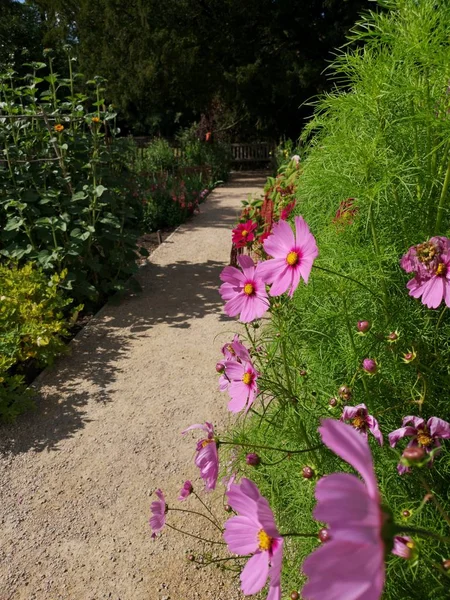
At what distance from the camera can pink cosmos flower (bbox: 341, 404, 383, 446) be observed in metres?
0.98

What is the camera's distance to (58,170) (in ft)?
13.2

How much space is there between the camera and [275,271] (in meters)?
0.98

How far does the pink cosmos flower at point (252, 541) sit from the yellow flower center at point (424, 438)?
0.41 metres

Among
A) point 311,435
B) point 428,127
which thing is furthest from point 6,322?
point 428,127

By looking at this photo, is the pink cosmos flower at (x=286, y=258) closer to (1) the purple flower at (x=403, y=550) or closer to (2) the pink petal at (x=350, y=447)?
(1) the purple flower at (x=403, y=550)

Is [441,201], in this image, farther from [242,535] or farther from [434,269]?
[242,535]

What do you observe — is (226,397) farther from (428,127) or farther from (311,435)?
(428,127)

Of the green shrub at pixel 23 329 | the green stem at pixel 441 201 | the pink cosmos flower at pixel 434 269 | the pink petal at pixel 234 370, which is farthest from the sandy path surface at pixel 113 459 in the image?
the pink cosmos flower at pixel 434 269

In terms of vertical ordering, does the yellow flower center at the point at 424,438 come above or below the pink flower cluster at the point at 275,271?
below

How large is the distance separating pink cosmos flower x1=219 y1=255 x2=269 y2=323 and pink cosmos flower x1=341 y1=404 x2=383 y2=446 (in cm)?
29

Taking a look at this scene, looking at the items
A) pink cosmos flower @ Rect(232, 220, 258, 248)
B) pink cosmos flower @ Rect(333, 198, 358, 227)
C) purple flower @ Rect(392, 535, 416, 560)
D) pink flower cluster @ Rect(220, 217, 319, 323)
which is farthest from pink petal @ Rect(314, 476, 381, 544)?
pink cosmos flower @ Rect(232, 220, 258, 248)

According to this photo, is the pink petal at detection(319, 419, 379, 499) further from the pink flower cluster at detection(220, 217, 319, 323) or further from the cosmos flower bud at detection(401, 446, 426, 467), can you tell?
the pink flower cluster at detection(220, 217, 319, 323)

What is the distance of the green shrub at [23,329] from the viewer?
2820 millimetres

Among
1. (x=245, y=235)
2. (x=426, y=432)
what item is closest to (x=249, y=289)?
(x=426, y=432)
